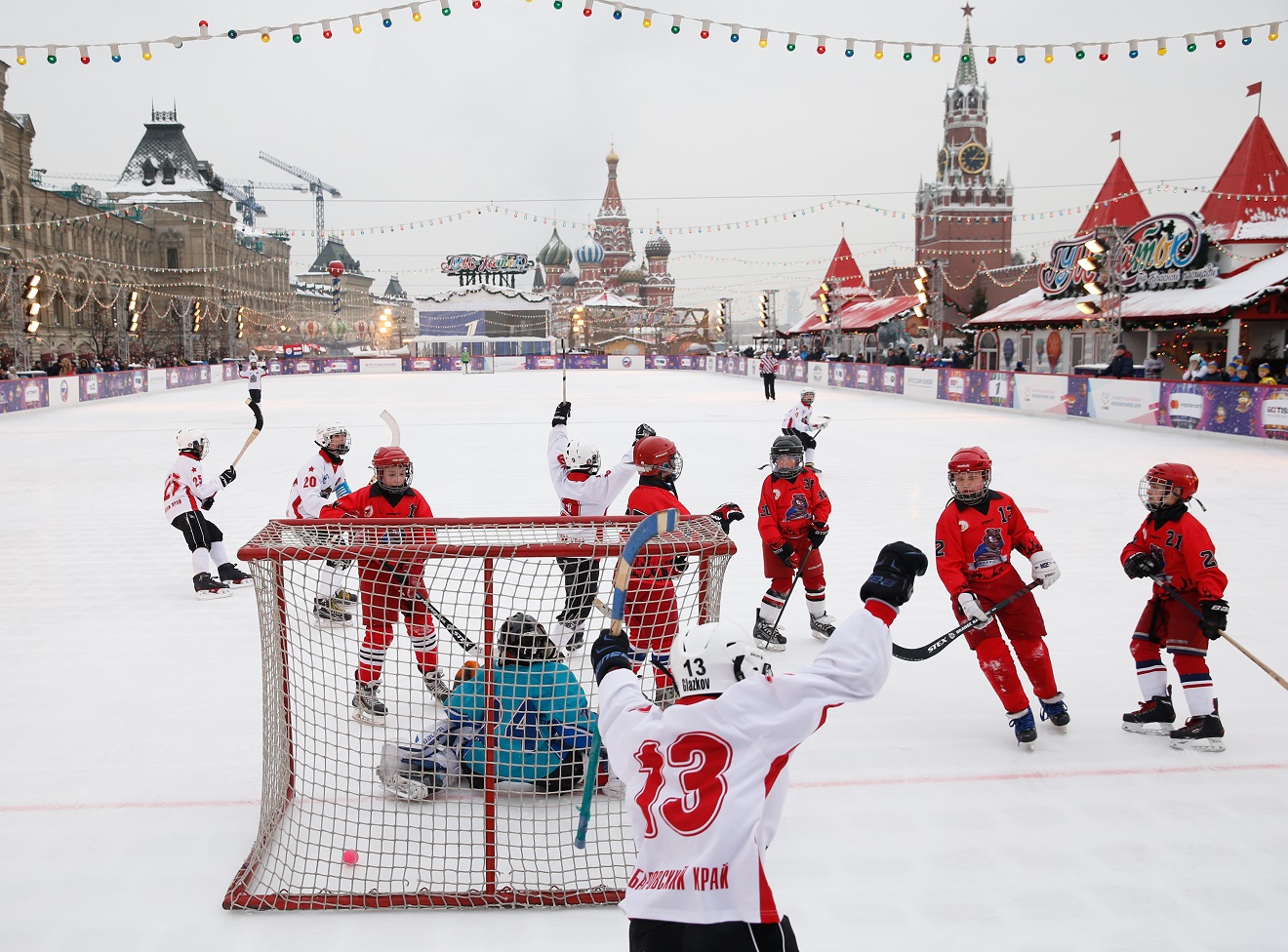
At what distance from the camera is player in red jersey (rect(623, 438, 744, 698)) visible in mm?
4367

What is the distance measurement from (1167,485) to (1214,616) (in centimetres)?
70

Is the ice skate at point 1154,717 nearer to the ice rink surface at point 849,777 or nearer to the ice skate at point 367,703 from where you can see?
the ice rink surface at point 849,777

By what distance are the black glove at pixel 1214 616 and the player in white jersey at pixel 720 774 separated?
3.21 meters

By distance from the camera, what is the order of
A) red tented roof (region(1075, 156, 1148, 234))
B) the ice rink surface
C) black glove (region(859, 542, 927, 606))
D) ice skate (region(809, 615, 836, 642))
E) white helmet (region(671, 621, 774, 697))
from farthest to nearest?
red tented roof (region(1075, 156, 1148, 234)) → ice skate (region(809, 615, 836, 642)) → the ice rink surface → black glove (region(859, 542, 927, 606)) → white helmet (region(671, 621, 774, 697))

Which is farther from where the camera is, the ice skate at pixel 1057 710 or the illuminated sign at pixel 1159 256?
the illuminated sign at pixel 1159 256

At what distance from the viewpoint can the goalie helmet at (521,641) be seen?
4277 mm

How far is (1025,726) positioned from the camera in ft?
17.2

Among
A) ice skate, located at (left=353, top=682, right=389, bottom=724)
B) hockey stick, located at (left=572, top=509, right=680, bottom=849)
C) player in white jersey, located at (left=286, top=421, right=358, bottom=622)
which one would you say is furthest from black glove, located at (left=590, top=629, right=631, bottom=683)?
player in white jersey, located at (left=286, top=421, right=358, bottom=622)

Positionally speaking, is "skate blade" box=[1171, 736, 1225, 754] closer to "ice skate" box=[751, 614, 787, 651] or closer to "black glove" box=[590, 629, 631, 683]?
"ice skate" box=[751, 614, 787, 651]

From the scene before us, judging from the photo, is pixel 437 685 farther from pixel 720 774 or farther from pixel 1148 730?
pixel 1148 730

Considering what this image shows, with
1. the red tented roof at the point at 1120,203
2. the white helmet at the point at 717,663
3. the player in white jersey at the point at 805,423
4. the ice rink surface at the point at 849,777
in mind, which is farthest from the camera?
the red tented roof at the point at 1120,203

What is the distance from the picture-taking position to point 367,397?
34562 mm

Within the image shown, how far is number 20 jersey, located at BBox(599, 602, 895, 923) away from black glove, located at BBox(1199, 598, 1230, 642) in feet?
10.7

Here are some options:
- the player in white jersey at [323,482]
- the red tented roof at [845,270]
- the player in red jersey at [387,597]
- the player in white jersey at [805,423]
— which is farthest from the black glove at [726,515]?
the red tented roof at [845,270]
